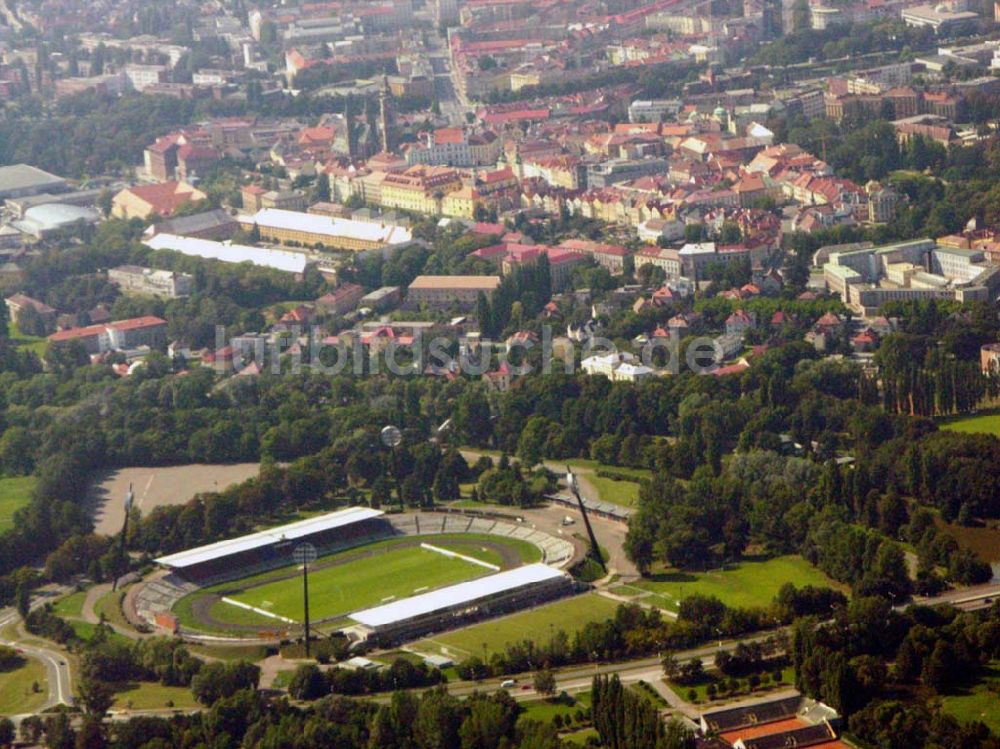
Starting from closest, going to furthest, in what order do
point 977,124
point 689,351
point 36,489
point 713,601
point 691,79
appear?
1. point 713,601
2. point 36,489
3. point 689,351
4. point 977,124
5. point 691,79

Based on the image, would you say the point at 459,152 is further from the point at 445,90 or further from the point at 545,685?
the point at 545,685

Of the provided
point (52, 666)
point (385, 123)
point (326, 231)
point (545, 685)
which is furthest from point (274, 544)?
point (385, 123)

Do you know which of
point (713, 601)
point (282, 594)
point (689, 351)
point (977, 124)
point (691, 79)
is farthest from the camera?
point (691, 79)

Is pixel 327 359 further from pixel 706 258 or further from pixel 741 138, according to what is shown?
pixel 741 138

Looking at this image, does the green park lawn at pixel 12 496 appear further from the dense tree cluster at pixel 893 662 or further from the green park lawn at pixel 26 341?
the dense tree cluster at pixel 893 662

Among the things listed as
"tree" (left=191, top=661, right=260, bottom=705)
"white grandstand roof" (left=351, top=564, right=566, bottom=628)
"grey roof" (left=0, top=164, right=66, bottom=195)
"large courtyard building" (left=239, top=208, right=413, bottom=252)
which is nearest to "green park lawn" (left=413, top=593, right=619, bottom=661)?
"white grandstand roof" (left=351, top=564, right=566, bottom=628)

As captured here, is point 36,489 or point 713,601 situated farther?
point 36,489

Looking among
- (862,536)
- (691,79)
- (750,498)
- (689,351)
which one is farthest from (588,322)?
(691,79)
